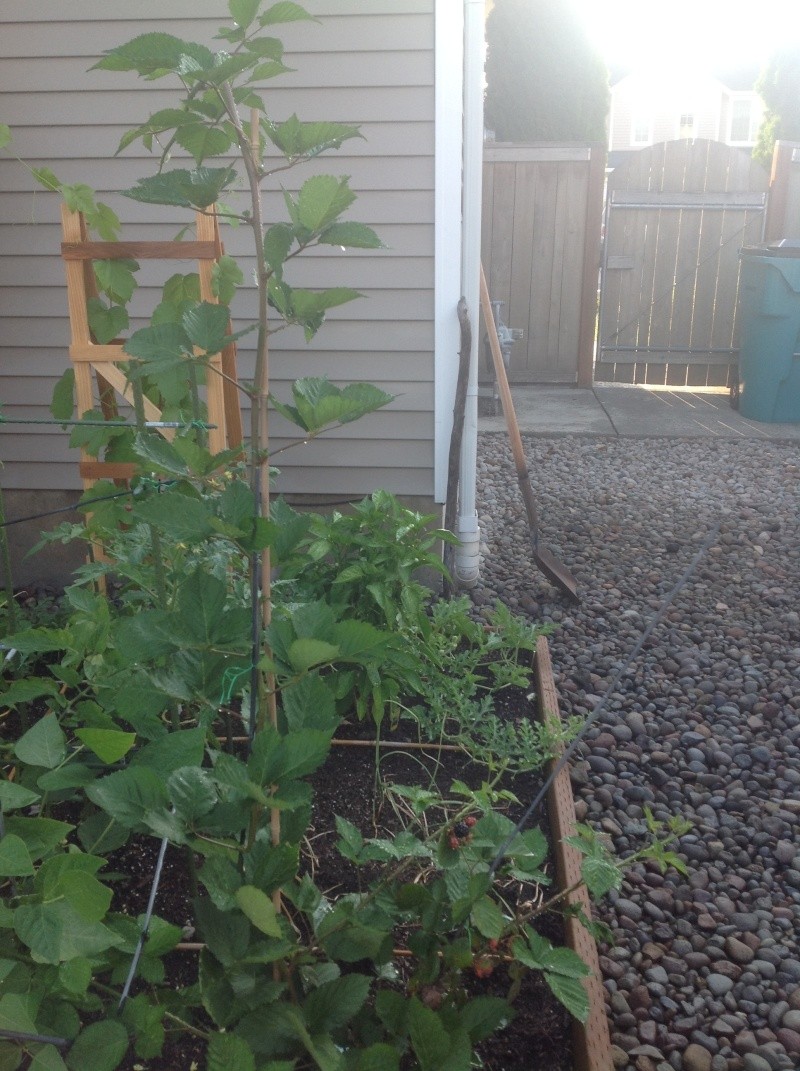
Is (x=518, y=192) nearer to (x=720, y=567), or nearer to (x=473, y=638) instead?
(x=720, y=567)

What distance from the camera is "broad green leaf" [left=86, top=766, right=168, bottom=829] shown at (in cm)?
109

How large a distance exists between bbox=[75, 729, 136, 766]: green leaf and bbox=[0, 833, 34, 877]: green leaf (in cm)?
14

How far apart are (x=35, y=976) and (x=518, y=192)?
727 cm

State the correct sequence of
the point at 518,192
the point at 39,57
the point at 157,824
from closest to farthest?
the point at 157,824 → the point at 39,57 → the point at 518,192

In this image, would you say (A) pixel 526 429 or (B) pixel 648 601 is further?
(A) pixel 526 429

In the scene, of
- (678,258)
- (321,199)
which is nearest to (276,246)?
(321,199)

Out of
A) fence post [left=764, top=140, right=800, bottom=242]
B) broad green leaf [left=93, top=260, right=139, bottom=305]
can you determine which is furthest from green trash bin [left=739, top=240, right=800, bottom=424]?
broad green leaf [left=93, top=260, right=139, bottom=305]

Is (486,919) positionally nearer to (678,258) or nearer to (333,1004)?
(333,1004)

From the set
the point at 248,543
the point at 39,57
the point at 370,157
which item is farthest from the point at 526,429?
the point at 248,543

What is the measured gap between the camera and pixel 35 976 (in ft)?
3.62

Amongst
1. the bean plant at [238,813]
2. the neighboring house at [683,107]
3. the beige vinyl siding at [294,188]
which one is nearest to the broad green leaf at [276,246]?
the bean plant at [238,813]

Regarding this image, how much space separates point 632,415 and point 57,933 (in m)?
6.46

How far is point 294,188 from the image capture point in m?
3.31

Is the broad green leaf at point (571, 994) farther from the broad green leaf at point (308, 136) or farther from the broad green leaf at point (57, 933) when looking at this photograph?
the broad green leaf at point (308, 136)
